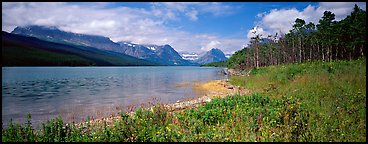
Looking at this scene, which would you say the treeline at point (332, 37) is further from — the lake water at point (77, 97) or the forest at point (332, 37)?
the lake water at point (77, 97)

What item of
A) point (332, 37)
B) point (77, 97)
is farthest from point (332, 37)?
point (77, 97)

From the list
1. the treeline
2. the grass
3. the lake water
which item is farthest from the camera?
the treeline

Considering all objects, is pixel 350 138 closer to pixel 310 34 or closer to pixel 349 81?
pixel 349 81

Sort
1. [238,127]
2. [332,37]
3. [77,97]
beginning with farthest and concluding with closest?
[332,37] < [77,97] < [238,127]

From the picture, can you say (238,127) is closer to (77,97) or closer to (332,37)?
(77,97)

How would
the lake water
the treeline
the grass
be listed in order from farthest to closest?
1. the treeline
2. the lake water
3. the grass

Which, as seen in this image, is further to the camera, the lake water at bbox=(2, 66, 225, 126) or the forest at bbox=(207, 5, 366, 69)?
the forest at bbox=(207, 5, 366, 69)

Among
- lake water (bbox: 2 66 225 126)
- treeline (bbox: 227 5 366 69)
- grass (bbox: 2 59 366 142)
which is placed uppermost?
treeline (bbox: 227 5 366 69)

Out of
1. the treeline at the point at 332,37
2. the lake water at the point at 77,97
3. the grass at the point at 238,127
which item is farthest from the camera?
the treeline at the point at 332,37

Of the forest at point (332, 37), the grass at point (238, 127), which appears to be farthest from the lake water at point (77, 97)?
the forest at point (332, 37)

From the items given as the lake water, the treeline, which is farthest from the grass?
the treeline

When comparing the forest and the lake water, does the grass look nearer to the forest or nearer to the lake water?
the lake water

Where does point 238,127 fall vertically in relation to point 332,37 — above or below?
below

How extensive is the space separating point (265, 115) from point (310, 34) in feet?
218
